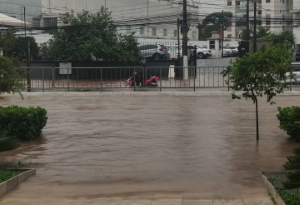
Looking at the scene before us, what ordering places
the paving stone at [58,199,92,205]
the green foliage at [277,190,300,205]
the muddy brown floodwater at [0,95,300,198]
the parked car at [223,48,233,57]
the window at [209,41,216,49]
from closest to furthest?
the green foliage at [277,190,300,205], the paving stone at [58,199,92,205], the muddy brown floodwater at [0,95,300,198], the window at [209,41,216,49], the parked car at [223,48,233,57]

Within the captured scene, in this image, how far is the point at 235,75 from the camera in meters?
12.0

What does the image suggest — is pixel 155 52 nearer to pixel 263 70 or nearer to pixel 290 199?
pixel 263 70

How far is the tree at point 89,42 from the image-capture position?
36.1m

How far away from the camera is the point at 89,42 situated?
1419 inches

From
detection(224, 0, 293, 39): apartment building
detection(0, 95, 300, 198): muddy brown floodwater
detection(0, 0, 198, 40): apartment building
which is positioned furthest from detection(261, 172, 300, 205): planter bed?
detection(224, 0, 293, 39): apartment building

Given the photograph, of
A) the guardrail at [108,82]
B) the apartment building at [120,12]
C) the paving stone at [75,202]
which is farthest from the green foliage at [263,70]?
the apartment building at [120,12]

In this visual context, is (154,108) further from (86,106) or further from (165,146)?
(165,146)

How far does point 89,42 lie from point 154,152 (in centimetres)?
2578

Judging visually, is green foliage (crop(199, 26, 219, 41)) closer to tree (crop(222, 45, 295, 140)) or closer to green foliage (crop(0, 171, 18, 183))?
tree (crop(222, 45, 295, 140))

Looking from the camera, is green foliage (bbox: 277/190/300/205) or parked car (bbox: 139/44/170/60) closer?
green foliage (bbox: 277/190/300/205)

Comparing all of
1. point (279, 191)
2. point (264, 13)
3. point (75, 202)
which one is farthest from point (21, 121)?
point (264, 13)

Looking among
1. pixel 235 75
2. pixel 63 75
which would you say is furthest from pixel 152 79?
pixel 235 75

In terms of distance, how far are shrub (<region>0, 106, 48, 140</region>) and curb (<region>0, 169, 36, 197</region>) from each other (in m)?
2.74

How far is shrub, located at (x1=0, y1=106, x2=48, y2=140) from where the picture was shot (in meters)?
12.0
